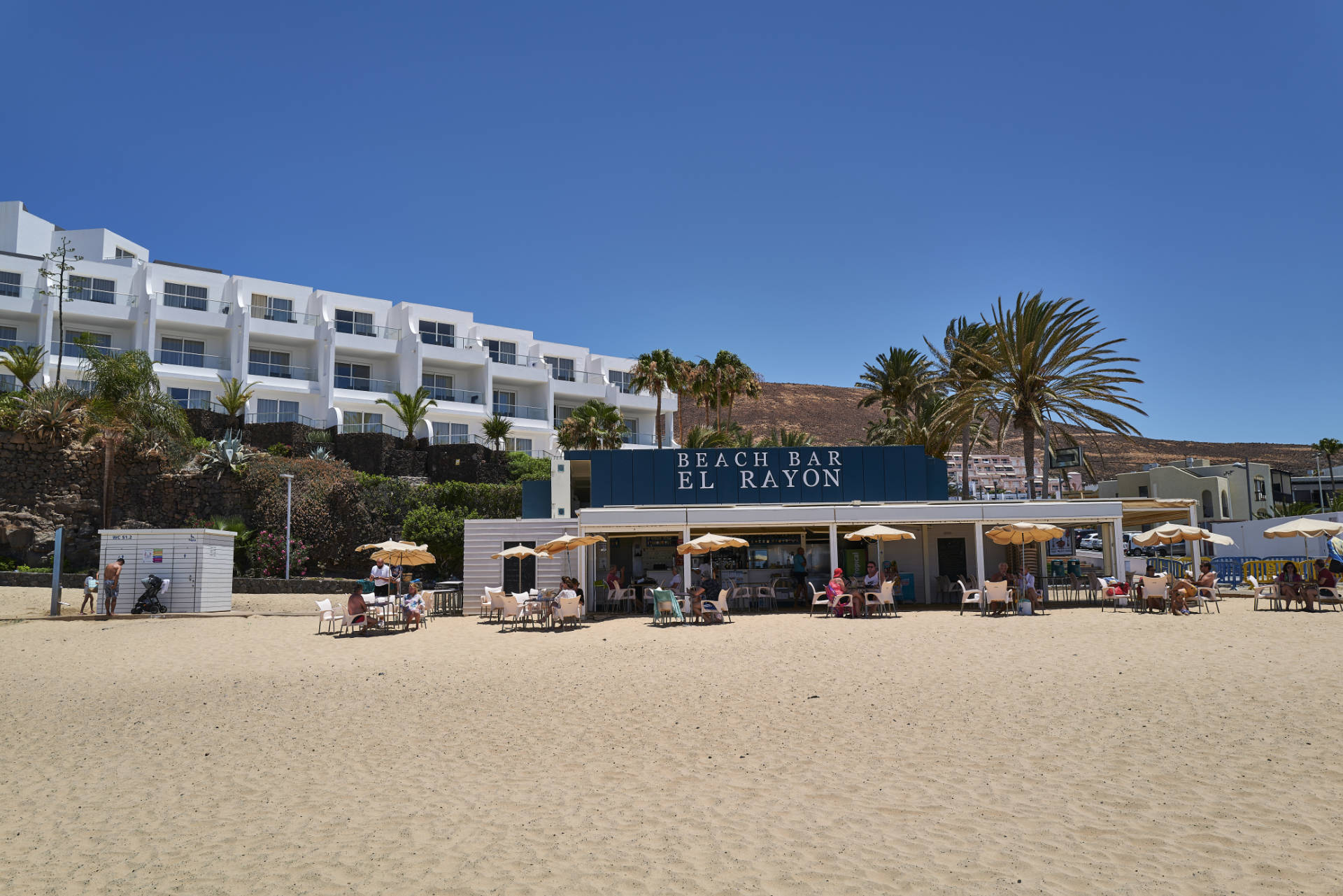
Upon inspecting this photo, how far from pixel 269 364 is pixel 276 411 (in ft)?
9.28

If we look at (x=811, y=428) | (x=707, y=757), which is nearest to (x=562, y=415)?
(x=707, y=757)

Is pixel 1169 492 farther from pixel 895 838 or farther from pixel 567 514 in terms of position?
pixel 895 838

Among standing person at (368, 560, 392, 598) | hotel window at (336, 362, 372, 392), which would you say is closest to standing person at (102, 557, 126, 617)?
standing person at (368, 560, 392, 598)

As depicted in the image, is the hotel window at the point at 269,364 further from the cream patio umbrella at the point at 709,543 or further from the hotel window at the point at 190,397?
the cream patio umbrella at the point at 709,543

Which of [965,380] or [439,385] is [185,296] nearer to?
[439,385]

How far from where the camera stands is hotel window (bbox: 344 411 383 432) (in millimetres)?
40206

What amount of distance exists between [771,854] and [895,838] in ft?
2.83

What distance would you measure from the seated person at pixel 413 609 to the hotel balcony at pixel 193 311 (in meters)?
29.9

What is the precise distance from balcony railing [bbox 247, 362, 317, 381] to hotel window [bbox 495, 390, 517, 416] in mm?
9558

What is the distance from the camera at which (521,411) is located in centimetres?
4850

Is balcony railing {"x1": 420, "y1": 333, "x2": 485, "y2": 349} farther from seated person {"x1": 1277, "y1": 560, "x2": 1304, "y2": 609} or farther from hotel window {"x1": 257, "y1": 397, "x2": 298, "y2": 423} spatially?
seated person {"x1": 1277, "y1": 560, "x2": 1304, "y2": 609}

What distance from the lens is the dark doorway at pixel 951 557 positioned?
72.8 feet

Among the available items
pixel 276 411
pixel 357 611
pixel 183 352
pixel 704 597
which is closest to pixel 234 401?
pixel 276 411

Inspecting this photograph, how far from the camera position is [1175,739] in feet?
25.2
